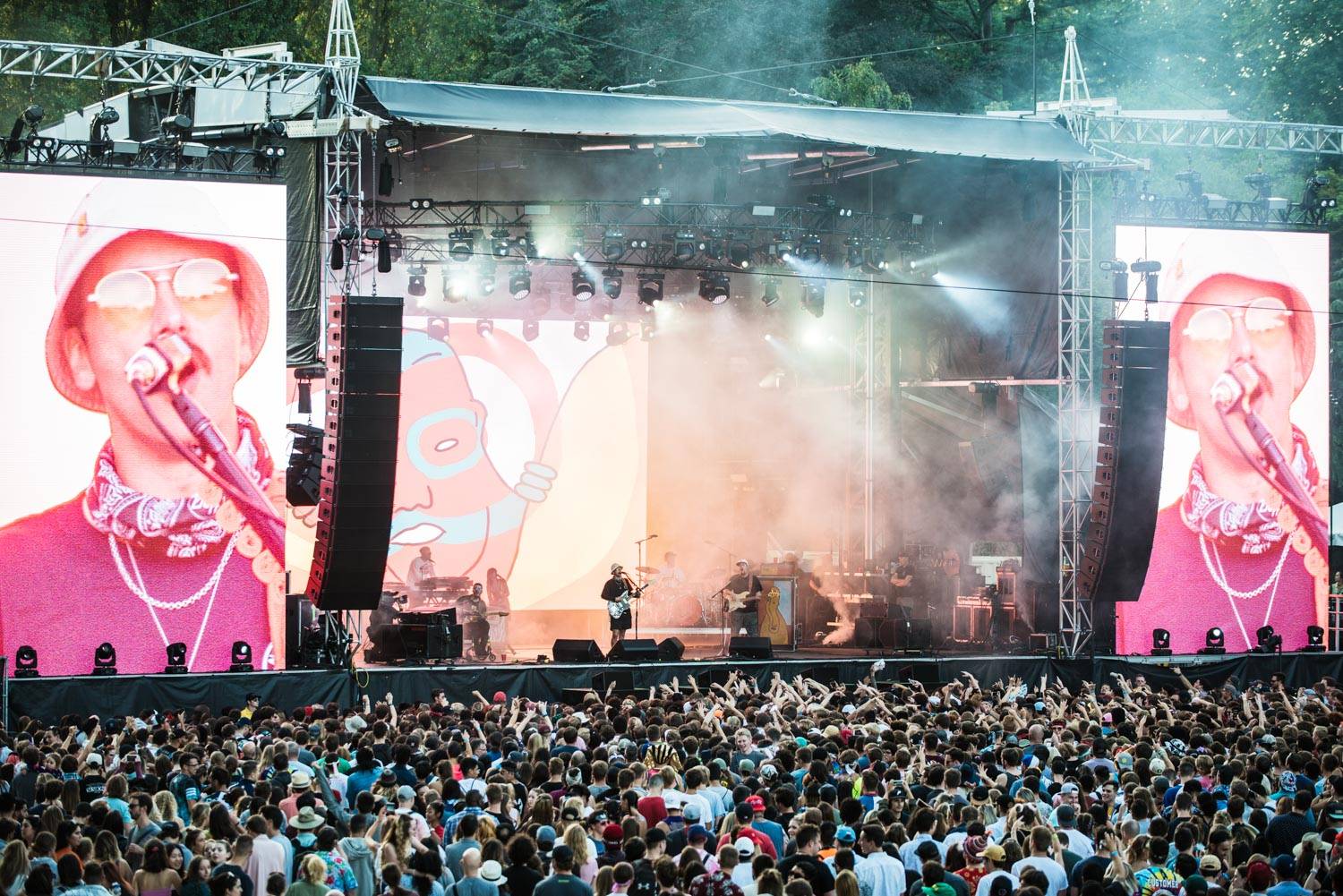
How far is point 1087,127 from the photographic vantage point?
2166 cm

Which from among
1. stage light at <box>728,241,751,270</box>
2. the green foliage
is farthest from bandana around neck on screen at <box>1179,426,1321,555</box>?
the green foliage

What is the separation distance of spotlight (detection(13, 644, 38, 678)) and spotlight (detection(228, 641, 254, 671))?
219 centimetres

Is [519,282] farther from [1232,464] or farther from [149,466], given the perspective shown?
[1232,464]

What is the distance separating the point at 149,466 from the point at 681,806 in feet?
39.1

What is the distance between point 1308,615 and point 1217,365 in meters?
3.90

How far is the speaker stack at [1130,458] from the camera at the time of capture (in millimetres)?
19906

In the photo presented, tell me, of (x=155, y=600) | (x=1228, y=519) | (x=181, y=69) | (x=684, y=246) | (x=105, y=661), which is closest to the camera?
(x=105, y=661)

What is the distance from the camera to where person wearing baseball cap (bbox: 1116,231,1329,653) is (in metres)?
22.5

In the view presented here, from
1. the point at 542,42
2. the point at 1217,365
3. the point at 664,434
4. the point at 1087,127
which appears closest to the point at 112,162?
the point at 664,434

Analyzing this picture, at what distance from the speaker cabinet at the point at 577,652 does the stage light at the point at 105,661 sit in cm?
518

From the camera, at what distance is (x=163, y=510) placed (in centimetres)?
1917

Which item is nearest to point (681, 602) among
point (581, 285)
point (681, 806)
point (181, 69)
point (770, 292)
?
point (770, 292)

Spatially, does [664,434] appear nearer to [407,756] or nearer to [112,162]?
[112,162]

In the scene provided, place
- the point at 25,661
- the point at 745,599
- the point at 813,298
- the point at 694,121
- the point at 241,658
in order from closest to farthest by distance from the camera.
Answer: the point at 25,661 → the point at 241,658 → the point at 694,121 → the point at 813,298 → the point at 745,599
